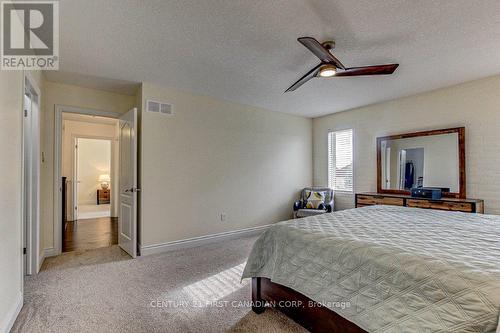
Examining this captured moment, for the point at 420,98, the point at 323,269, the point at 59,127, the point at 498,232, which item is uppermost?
the point at 420,98

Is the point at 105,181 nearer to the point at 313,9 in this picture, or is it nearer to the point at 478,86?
the point at 313,9

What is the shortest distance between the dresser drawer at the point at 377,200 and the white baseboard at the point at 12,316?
15.0ft

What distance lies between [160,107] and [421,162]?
4.27 m

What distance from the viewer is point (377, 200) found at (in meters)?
4.20

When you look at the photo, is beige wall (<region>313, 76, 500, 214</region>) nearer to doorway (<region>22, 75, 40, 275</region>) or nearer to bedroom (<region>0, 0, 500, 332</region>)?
bedroom (<region>0, 0, 500, 332</region>)

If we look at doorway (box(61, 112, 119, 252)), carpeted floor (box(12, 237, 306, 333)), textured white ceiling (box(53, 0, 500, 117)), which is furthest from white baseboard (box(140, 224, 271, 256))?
textured white ceiling (box(53, 0, 500, 117))

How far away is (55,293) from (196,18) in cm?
295

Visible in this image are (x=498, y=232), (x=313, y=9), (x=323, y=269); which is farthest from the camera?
(x=313, y=9)

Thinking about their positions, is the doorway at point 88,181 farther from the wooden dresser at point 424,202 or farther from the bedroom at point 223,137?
the wooden dresser at point 424,202

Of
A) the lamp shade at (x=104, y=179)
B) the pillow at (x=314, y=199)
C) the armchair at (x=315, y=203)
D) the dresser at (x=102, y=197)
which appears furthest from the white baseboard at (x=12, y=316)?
the lamp shade at (x=104, y=179)

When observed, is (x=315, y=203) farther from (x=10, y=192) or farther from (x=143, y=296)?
(x=10, y=192)

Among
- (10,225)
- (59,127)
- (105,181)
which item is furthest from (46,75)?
(105,181)

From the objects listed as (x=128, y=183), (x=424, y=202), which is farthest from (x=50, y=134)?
(x=424, y=202)

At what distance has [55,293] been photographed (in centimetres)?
245
